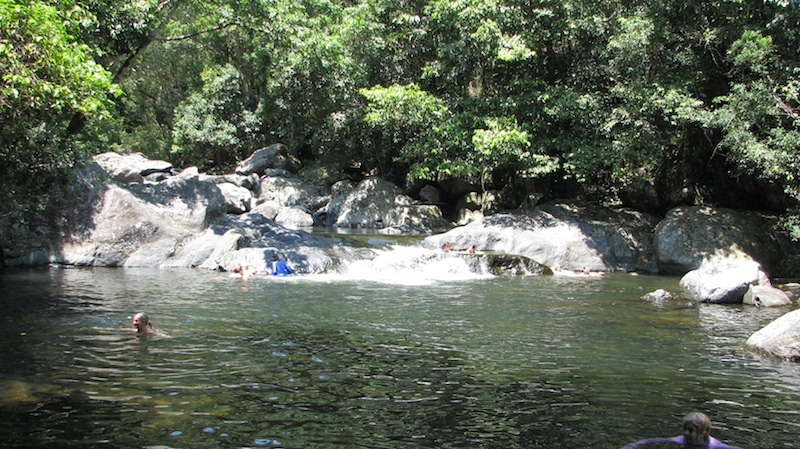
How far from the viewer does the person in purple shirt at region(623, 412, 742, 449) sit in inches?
228

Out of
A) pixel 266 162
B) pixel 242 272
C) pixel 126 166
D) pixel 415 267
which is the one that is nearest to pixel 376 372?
pixel 242 272

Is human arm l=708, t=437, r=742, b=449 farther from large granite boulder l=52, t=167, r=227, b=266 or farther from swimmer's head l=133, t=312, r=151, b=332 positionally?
large granite boulder l=52, t=167, r=227, b=266

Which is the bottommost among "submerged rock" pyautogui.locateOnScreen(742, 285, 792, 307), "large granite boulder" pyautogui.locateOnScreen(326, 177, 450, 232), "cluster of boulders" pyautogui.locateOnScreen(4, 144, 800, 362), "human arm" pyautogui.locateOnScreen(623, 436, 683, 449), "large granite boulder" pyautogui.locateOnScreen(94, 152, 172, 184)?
"human arm" pyautogui.locateOnScreen(623, 436, 683, 449)

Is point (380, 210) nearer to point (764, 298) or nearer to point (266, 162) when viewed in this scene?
point (266, 162)

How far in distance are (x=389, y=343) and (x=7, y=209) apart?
40.4ft

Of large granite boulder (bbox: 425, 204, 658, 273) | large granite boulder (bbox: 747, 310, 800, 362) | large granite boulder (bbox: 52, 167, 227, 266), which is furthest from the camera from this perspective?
large granite boulder (bbox: 425, 204, 658, 273)

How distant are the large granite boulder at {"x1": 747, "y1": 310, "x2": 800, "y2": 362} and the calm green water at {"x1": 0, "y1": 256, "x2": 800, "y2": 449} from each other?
34 cm

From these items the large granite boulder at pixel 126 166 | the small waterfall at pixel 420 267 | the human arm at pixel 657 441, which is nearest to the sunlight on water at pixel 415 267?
the small waterfall at pixel 420 267

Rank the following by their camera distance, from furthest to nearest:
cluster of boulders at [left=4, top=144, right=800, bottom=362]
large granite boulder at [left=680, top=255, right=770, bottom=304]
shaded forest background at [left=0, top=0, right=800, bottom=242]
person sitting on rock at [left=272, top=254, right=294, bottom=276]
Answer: cluster of boulders at [left=4, top=144, right=800, bottom=362] < person sitting on rock at [left=272, top=254, right=294, bottom=276] < large granite boulder at [left=680, top=255, right=770, bottom=304] < shaded forest background at [left=0, top=0, right=800, bottom=242]

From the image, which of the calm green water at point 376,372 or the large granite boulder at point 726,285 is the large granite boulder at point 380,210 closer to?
the large granite boulder at point 726,285

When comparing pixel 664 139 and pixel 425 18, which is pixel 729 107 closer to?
pixel 664 139

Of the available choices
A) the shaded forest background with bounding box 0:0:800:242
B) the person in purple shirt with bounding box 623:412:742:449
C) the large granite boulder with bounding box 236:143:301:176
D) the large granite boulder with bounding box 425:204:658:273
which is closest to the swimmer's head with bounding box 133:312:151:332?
the shaded forest background with bounding box 0:0:800:242

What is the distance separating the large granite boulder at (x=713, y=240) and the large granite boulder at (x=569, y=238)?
1116 millimetres

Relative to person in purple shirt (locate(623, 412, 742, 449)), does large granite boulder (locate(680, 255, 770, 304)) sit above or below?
above
